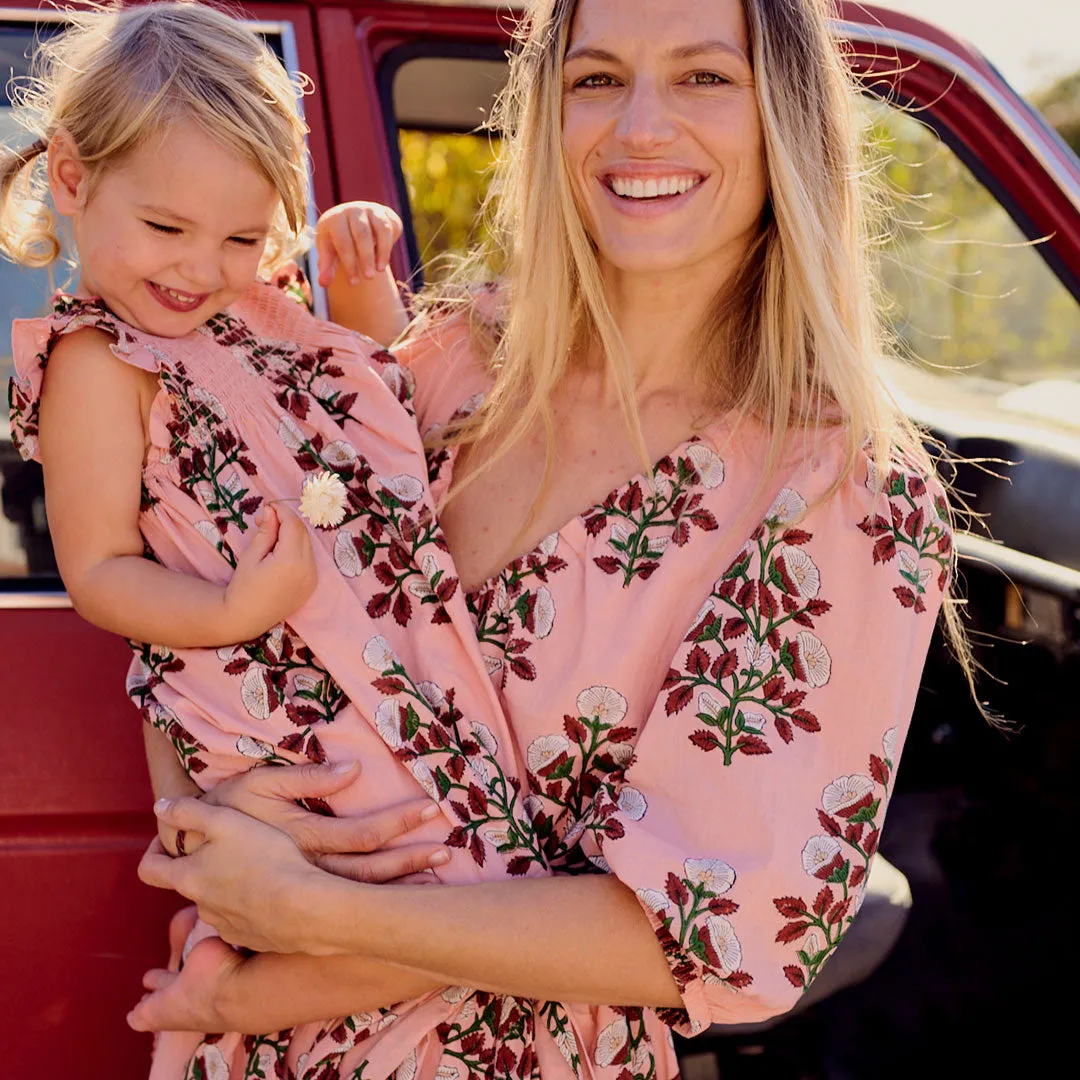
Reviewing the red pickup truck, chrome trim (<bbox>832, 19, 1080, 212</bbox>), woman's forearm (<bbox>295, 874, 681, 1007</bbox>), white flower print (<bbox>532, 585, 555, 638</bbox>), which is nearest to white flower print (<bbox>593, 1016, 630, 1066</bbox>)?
woman's forearm (<bbox>295, 874, 681, 1007</bbox>)

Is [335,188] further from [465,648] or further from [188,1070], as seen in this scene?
[188,1070]

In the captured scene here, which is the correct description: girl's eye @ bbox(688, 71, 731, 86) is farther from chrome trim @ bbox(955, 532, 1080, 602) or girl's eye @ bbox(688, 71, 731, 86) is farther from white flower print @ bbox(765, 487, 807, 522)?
chrome trim @ bbox(955, 532, 1080, 602)

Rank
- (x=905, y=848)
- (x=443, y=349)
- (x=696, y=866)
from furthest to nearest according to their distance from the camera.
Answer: (x=905, y=848)
(x=443, y=349)
(x=696, y=866)

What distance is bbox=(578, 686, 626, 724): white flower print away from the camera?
1614 mm

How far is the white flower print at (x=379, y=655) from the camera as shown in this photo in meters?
1.62

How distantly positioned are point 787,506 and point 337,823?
2.15ft

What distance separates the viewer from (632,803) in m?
1.53

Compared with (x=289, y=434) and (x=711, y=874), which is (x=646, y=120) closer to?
(x=289, y=434)

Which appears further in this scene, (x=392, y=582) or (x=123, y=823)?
(x=123, y=823)

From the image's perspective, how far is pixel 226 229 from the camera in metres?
1.72

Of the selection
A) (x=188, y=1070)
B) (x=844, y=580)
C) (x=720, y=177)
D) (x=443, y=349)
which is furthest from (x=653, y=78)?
(x=188, y=1070)

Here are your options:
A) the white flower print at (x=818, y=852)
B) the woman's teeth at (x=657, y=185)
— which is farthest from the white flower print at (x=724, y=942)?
the woman's teeth at (x=657, y=185)

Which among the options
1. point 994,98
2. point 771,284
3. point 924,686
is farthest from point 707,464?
point 924,686

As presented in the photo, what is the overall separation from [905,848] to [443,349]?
1.82m
